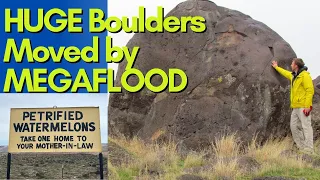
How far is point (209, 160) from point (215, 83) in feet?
9.09

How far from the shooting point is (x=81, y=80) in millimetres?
12727

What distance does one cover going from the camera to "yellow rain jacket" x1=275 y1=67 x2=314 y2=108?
14.7 meters

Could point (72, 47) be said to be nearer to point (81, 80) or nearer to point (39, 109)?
point (81, 80)

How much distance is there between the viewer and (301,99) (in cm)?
1475

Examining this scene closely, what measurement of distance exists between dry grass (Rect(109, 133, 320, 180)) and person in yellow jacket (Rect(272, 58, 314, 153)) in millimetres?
494

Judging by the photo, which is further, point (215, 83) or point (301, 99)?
point (215, 83)

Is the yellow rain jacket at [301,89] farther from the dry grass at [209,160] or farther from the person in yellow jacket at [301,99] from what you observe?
the dry grass at [209,160]

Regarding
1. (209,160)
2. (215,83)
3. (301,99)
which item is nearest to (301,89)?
(301,99)

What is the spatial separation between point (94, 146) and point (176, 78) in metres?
5.81

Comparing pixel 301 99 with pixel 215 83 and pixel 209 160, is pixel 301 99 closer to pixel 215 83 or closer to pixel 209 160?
pixel 215 83

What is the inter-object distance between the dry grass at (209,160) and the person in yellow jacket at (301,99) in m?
0.49

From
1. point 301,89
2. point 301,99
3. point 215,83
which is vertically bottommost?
point 301,99

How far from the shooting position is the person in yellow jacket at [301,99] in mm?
14688

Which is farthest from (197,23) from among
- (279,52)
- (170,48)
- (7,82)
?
(7,82)
